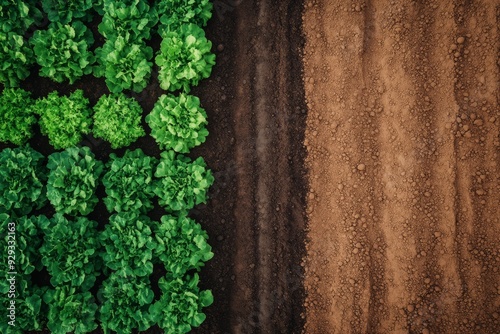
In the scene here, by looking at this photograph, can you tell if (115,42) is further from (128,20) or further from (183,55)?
(183,55)

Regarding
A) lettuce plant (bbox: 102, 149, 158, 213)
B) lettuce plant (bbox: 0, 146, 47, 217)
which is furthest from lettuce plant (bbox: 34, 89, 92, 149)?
lettuce plant (bbox: 102, 149, 158, 213)

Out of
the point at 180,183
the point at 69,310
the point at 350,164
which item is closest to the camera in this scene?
the point at 69,310

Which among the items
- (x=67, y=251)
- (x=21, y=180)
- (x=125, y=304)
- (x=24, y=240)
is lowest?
(x=125, y=304)

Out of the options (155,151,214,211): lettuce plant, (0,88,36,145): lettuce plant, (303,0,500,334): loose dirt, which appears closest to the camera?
(303,0,500,334): loose dirt

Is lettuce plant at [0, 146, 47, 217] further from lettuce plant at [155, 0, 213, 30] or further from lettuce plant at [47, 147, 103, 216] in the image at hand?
lettuce plant at [155, 0, 213, 30]

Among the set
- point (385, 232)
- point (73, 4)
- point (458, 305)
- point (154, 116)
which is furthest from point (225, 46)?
point (458, 305)

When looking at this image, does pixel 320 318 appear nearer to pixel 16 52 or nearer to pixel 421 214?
pixel 421 214

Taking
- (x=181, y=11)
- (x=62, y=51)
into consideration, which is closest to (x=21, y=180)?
(x=62, y=51)

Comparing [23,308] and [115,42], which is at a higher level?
[115,42]
